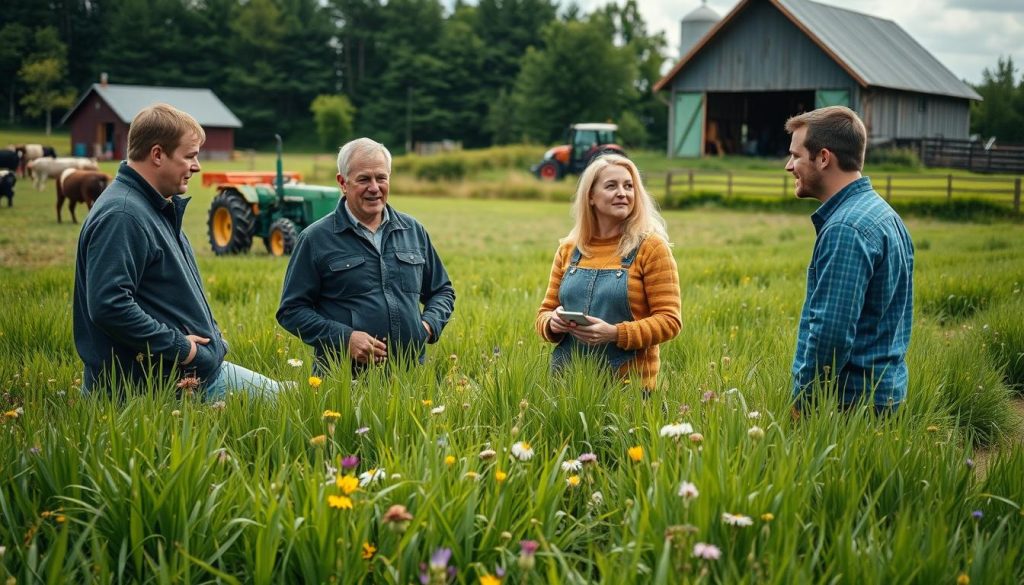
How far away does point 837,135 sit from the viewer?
4047 millimetres

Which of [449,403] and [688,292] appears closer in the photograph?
[449,403]

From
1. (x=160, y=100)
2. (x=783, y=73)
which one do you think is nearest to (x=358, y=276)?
(x=783, y=73)

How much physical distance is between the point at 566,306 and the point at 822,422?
1554 mm

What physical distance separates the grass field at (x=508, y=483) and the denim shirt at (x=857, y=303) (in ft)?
0.93

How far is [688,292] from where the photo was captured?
9359 millimetres

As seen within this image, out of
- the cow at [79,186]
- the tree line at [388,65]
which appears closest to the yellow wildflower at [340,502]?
the cow at [79,186]

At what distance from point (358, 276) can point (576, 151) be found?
113ft

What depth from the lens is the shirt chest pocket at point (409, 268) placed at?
5.05 meters

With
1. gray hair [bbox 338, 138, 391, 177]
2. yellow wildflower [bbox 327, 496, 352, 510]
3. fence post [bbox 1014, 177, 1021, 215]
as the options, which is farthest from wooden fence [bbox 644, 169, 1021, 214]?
yellow wildflower [bbox 327, 496, 352, 510]

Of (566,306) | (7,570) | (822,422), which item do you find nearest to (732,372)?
(566,306)

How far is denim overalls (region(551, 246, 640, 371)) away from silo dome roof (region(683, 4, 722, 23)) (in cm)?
6658

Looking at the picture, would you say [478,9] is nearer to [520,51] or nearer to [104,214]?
[520,51]

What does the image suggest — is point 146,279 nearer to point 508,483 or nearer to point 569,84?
point 508,483

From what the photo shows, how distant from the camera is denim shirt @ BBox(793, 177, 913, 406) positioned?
3.90 m
